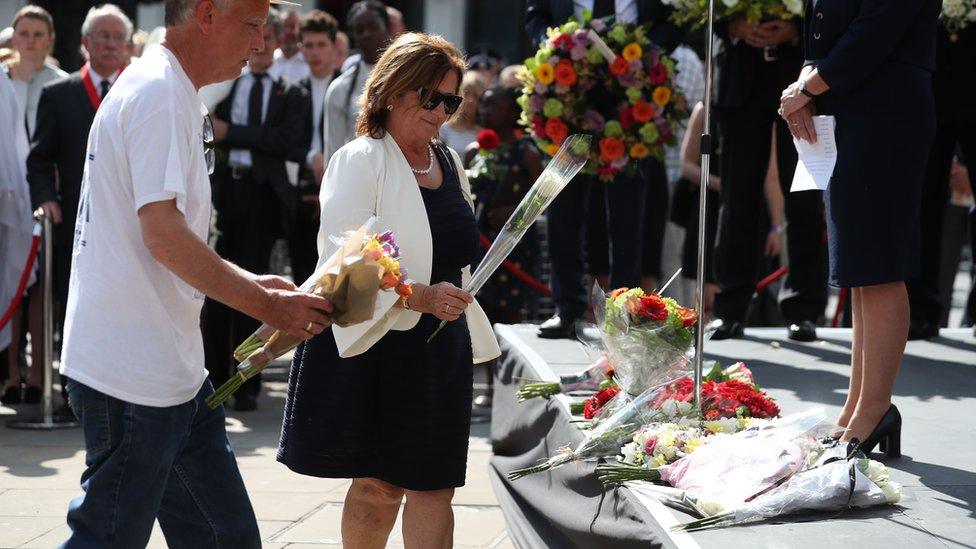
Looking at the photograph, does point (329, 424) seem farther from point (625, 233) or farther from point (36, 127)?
point (36, 127)

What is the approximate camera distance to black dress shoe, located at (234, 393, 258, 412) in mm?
7922

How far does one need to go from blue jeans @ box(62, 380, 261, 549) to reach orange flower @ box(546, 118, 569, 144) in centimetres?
358

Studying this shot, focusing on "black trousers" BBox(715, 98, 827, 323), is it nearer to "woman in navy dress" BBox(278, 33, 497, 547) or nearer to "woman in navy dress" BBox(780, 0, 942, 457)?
"woman in navy dress" BBox(780, 0, 942, 457)

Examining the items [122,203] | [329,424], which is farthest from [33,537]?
[122,203]

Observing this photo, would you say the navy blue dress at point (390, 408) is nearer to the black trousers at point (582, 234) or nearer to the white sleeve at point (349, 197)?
the white sleeve at point (349, 197)

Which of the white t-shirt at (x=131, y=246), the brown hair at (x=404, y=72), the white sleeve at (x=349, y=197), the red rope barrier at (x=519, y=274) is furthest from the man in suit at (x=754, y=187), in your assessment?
the white t-shirt at (x=131, y=246)

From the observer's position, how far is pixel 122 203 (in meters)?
3.08

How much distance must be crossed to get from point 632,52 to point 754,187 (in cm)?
94

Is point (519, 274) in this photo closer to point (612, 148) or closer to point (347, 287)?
point (612, 148)

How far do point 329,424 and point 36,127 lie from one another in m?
4.22

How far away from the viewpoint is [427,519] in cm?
408

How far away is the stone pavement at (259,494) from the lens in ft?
17.0

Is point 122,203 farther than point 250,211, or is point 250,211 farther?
point 250,211

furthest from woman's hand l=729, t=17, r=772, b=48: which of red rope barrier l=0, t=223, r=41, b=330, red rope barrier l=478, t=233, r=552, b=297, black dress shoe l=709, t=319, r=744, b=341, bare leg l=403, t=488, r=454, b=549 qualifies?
red rope barrier l=0, t=223, r=41, b=330
